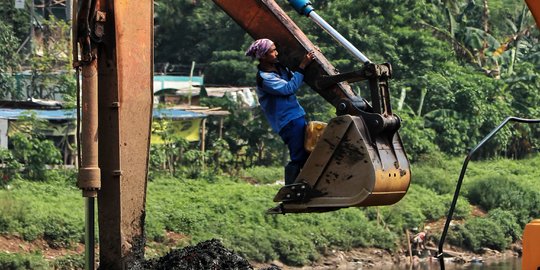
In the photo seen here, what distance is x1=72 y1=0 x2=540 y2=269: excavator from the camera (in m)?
7.05

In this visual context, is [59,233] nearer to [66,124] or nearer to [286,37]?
[66,124]

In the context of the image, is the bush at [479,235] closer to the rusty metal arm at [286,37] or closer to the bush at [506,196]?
the bush at [506,196]

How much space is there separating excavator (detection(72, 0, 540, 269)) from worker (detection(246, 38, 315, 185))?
30cm

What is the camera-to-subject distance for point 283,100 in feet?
24.8

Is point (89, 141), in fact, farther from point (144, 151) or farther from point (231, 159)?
point (231, 159)

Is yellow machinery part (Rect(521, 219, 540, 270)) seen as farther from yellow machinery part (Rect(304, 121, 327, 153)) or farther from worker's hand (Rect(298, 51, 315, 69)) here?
worker's hand (Rect(298, 51, 315, 69))

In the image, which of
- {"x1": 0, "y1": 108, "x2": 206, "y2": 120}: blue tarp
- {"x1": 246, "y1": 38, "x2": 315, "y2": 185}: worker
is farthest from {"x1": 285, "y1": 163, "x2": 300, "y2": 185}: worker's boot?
{"x1": 0, "y1": 108, "x2": 206, "y2": 120}: blue tarp

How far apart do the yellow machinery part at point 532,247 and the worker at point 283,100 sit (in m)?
3.04

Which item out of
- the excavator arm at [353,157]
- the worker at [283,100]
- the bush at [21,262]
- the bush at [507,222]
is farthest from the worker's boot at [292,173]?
the bush at [507,222]

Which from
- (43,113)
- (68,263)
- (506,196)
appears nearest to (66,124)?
(43,113)

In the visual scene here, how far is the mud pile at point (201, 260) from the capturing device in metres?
7.44

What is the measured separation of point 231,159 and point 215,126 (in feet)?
5.43

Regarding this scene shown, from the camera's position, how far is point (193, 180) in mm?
20469

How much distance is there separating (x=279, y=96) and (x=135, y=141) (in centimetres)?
101
